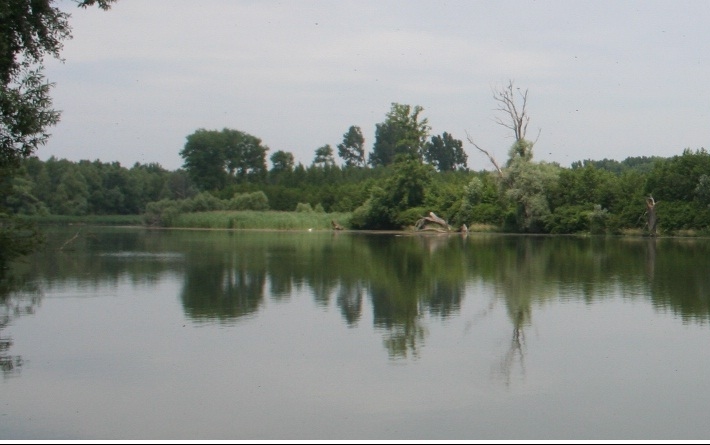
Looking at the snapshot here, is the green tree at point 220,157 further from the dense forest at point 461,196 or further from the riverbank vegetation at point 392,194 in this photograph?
the dense forest at point 461,196

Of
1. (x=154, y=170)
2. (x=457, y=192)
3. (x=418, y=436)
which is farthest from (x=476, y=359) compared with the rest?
(x=154, y=170)

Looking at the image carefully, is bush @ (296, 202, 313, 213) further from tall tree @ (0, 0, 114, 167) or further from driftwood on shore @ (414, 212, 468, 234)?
tall tree @ (0, 0, 114, 167)

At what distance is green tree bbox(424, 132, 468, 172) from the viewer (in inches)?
4796

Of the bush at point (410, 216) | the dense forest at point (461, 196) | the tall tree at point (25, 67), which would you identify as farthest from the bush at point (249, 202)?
the tall tree at point (25, 67)

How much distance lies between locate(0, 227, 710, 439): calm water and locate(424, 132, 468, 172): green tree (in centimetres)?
9948

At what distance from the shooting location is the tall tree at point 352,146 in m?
136

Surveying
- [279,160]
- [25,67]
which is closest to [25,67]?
[25,67]

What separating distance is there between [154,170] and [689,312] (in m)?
120

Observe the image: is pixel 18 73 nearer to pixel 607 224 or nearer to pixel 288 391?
pixel 288 391

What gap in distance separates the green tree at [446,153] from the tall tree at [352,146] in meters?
16.7

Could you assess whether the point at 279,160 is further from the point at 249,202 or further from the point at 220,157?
the point at 249,202

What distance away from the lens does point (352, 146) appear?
447ft

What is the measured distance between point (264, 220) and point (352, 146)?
2730 inches

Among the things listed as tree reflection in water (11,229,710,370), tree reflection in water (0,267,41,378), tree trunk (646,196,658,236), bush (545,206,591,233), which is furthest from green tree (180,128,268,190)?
tree reflection in water (0,267,41,378)
